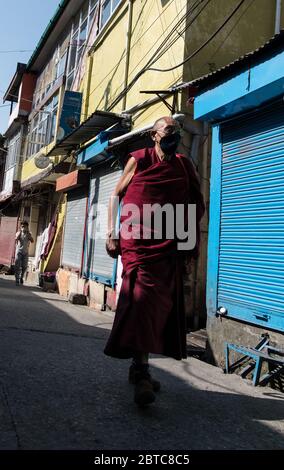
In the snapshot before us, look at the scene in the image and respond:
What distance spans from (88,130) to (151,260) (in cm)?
821

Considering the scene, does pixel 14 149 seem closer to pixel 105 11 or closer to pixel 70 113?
pixel 70 113

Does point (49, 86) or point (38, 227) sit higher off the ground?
point (49, 86)

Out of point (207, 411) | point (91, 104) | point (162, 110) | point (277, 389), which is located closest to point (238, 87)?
point (162, 110)

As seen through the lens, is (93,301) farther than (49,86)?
No

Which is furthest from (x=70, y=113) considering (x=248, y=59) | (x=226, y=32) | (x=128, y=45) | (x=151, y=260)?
(x=151, y=260)

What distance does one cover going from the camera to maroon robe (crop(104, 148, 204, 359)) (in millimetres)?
3061

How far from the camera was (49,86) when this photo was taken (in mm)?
18875

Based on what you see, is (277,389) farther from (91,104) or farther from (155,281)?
(91,104)

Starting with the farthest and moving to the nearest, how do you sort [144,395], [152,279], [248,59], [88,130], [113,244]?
[88,130] → [248,59] → [113,244] → [152,279] → [144,395]

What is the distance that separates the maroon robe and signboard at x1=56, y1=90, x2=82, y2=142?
1024 cm

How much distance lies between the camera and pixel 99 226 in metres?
10.9

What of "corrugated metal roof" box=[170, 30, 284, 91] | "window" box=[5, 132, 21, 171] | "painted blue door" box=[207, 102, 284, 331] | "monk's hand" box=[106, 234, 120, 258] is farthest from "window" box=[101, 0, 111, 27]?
"window" box=[5, 132, 21, 171]

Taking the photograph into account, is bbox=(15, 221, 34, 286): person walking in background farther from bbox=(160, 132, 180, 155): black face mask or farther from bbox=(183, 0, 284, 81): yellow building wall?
bbox=(160, 132, 180, 155): black face mask
